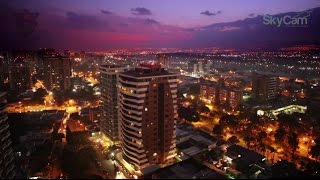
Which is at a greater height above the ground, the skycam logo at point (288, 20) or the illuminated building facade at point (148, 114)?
the skycam logo at point (288, 20)

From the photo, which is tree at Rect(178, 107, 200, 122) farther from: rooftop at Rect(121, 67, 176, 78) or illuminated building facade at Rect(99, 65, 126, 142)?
rooftop at Rect(121, 67, 176, 78)

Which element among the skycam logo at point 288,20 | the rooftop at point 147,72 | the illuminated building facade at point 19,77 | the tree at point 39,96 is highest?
the skycam logo at point 288,20

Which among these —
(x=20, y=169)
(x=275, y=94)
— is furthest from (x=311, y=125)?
(x=20, y=169)

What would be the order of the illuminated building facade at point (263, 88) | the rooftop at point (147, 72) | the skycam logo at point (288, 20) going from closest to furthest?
1. the rooftop at point (147, 72)
2. the skycam logo at point (288, 20)
3. the illuminated building facade at point (263, 88)

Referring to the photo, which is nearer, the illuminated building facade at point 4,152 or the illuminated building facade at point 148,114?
the illuminated building facade at point 4,152

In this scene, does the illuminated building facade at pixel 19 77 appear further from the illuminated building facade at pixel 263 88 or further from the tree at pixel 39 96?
the illuminated building facade at pixel 263 88

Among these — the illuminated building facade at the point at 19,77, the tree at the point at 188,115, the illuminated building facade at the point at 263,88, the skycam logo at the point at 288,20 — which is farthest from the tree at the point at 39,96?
the skycam logo at the point at 288,20

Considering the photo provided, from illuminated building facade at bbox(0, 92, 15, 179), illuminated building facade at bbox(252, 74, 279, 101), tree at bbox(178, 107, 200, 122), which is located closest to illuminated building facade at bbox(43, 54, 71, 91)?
tree at bbox(178, 107, 200, 122)

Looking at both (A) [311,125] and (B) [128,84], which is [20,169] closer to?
(B) [128,84]

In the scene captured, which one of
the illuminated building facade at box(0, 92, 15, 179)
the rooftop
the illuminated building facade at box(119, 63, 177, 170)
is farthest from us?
the rooftop

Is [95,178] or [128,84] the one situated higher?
[128,84]

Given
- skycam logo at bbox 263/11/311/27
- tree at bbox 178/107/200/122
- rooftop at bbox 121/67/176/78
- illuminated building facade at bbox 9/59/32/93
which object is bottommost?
tree at bbox 178/107/200/122
